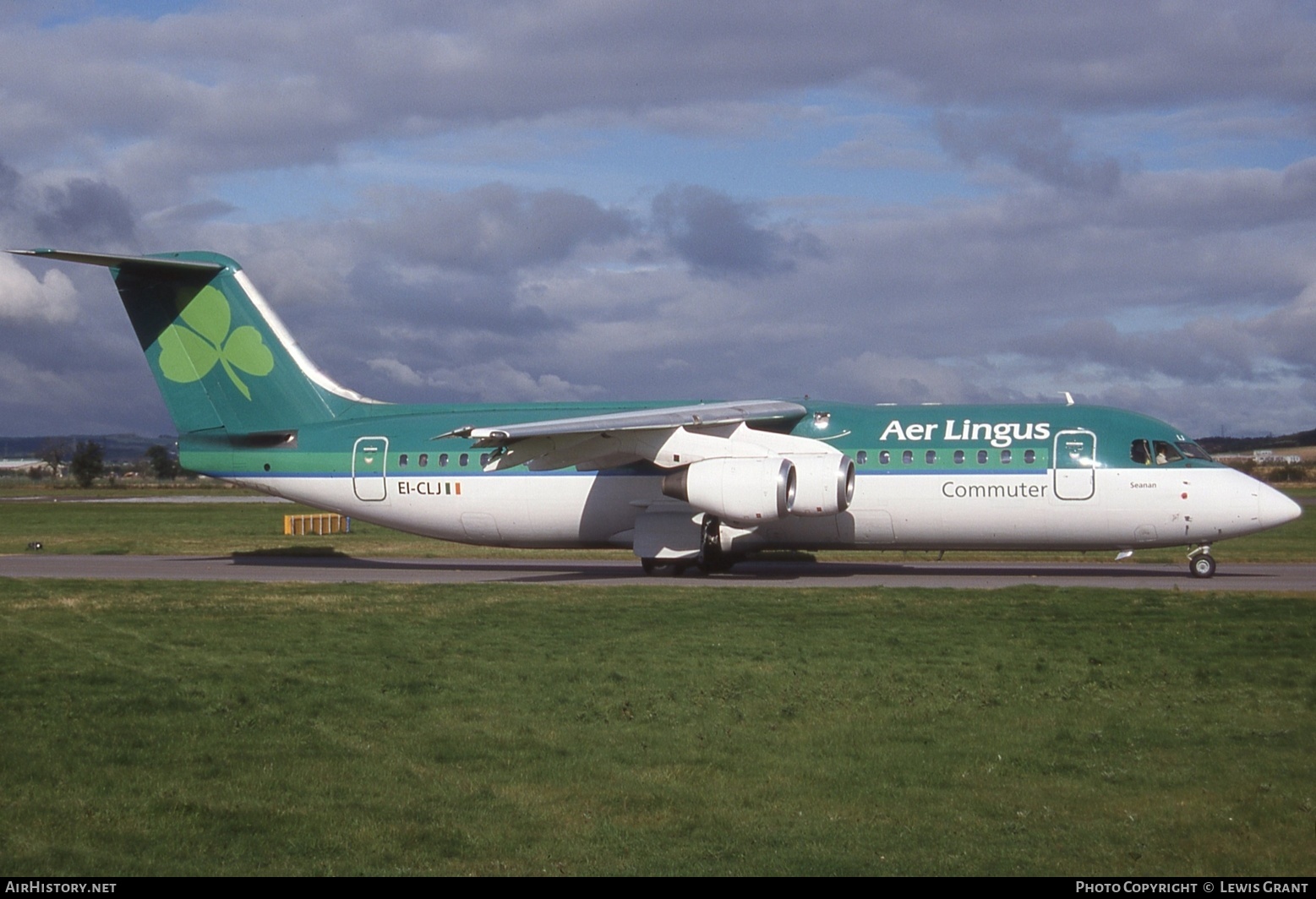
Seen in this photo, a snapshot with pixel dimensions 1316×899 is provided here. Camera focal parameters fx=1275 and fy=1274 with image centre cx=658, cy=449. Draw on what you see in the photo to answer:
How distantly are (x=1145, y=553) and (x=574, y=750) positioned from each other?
26.7m

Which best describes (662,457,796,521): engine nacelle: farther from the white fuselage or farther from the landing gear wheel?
the landing gear wheel

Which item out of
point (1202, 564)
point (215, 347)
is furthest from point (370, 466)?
point (1202, 564)

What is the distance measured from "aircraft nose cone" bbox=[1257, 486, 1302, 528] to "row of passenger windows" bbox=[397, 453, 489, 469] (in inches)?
593

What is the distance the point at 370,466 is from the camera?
2755 centimetres

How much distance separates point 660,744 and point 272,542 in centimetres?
3047

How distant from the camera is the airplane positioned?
23453 mm

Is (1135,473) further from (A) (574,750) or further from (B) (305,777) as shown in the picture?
(B) (305,777)

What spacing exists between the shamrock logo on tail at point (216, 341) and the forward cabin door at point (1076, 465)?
1681cm

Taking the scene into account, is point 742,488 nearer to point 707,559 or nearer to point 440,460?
point 707,559

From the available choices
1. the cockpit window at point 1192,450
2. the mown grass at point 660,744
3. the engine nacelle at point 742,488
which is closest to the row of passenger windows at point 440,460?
the engine nacelle at point 742,488

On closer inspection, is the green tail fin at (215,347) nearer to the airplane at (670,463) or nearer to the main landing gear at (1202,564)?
the airplane at (670,463)

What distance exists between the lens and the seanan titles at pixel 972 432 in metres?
24.2

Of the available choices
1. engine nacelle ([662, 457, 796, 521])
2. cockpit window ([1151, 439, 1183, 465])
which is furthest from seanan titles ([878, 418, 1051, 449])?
engine nacelle ([662, 457, 796, 521])
